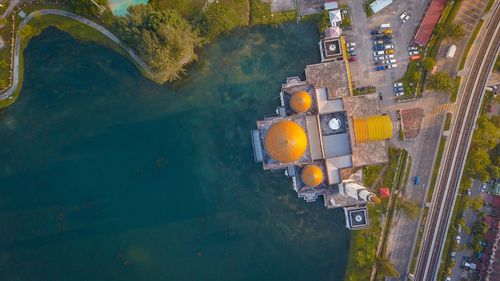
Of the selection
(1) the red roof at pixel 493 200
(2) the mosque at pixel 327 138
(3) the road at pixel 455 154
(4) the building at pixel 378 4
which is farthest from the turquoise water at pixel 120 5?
(1) the red roof at pixel 493 200

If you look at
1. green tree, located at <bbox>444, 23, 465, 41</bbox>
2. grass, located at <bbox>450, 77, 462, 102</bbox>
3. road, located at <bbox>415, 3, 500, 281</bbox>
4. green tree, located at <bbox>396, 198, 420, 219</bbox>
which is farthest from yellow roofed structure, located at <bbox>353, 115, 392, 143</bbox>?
green tree, located at <bbox>444, 23, 465, 41</bbox>

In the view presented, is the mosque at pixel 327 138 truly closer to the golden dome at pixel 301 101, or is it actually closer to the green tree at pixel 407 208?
the golden dome at pixel 301 101

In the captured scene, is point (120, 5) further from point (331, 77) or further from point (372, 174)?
point (372, 174)

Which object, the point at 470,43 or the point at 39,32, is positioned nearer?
the point at 470,43

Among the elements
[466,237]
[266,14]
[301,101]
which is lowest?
[466,237]

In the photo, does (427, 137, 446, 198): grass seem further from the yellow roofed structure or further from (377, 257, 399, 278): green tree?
(377, 257, 399, 278): green tree

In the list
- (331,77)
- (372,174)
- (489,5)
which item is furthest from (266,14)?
(489,5)
